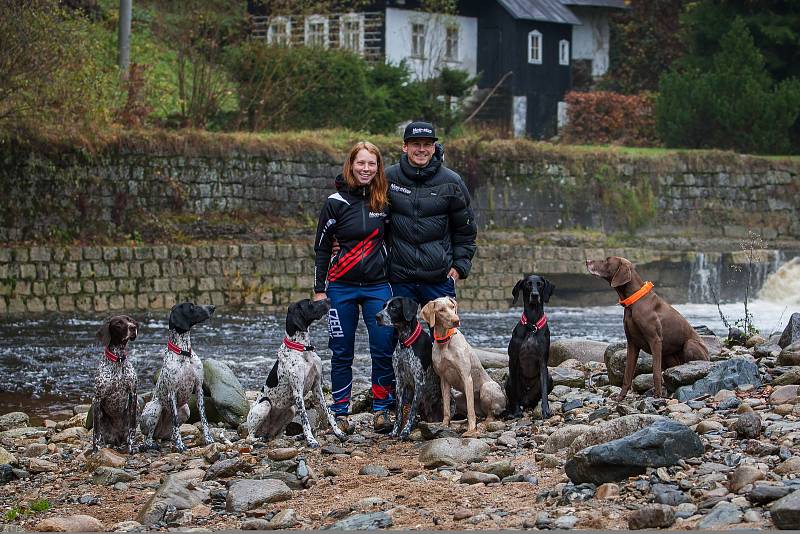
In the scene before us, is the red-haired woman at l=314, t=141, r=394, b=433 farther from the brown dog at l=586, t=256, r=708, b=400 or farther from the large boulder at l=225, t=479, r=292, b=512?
the large boulder at l=225, t=479, r=292, b=512

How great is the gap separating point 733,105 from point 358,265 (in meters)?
26.5

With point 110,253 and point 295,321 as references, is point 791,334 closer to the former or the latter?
point 295,321

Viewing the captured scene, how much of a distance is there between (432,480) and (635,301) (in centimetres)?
228

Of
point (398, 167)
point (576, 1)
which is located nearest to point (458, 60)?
point (576, 1)

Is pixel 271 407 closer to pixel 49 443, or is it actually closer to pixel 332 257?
pixel 332 257

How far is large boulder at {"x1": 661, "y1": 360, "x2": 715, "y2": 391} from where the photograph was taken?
8.48m

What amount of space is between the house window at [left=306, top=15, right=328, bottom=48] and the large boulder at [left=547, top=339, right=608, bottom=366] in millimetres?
19975

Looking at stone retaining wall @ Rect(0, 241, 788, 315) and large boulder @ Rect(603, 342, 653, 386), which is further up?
large boulder @ Rect(603, 342, 653, 386)

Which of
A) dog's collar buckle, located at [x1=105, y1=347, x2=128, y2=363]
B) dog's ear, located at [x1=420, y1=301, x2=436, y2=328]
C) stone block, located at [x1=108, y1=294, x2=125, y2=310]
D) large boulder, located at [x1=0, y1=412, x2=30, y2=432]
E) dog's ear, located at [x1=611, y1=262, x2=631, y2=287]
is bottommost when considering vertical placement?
stone block, located at [x1=108, y1=294, x2=125, y2=310]

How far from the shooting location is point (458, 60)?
131ft

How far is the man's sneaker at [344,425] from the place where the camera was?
8.76 m

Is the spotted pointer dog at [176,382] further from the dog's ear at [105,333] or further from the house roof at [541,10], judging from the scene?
the house roof at [541,10]

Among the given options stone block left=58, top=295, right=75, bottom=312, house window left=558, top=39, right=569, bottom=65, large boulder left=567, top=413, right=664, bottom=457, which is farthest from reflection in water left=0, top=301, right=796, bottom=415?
house window left=558, top=39, right=569, bottom=65

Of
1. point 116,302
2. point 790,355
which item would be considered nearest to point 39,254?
point 116,302
